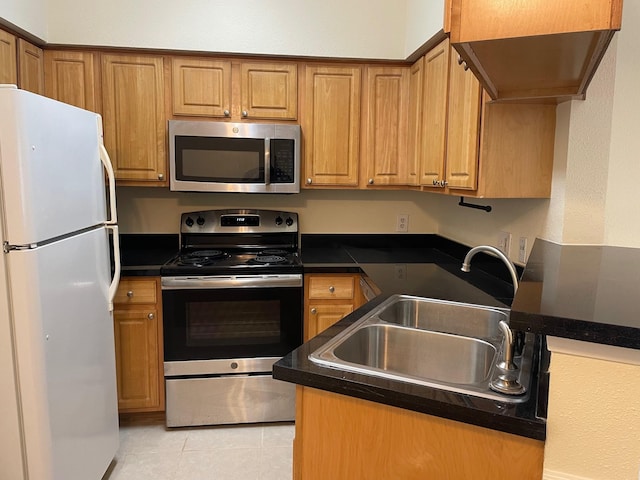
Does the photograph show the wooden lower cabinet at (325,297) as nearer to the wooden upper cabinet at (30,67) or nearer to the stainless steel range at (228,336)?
the stainless steel range at (228,336)

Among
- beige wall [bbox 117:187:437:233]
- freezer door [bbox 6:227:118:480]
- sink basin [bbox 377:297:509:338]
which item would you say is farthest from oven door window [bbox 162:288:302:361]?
sink basin [bbox 377:297:509:338]

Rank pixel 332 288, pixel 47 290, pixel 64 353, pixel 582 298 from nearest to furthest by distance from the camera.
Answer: pixel 582 298, pixel 47 290, pixel 64 353, pixel 332 288

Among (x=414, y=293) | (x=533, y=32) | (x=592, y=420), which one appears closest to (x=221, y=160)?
(x=414, y=293)

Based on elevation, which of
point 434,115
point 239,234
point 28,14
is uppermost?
point 28,14

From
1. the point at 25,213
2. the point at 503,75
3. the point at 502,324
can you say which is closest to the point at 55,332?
the point at 25,213

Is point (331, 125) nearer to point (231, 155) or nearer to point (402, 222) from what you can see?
point (231, 155)

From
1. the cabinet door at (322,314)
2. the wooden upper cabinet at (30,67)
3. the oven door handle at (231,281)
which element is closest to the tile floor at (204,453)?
the cabinet door at (322,314)

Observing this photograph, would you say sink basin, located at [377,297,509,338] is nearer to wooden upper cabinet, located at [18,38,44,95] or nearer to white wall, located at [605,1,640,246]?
white wall, located at [605,1,640,246]

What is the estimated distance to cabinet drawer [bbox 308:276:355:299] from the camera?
8.62ft

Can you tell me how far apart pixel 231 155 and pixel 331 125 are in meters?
0.62

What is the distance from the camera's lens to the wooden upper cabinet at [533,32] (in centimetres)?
100

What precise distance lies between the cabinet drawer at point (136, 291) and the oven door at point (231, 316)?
2.7 inches

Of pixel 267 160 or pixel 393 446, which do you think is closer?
pixel 393 446

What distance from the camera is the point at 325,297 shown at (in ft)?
8.66
